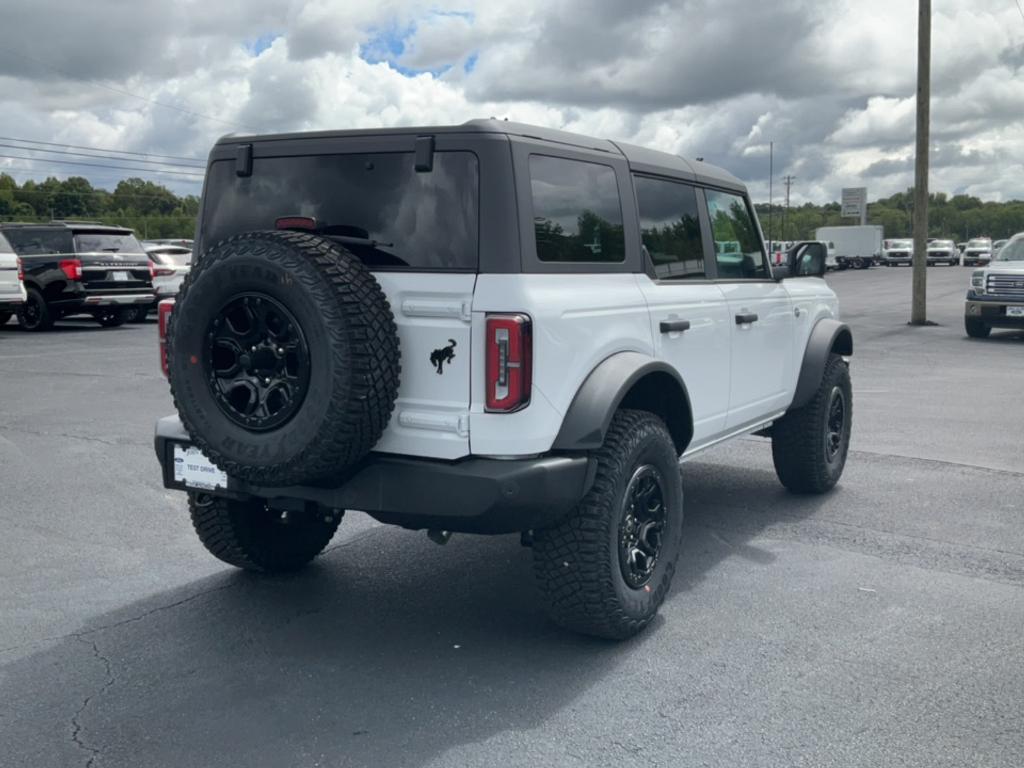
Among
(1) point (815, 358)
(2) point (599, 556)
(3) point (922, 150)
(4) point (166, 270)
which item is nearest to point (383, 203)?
(2) point (599, 556)

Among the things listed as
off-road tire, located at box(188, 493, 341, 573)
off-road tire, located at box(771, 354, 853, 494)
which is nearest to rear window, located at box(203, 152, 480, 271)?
off-road tire, located at box(188, 493, 341, 573)

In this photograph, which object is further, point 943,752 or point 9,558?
point 9,558

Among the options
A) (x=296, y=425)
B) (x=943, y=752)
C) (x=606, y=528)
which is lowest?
(x=943, y=752)

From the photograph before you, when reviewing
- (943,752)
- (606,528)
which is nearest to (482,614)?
(606,528)

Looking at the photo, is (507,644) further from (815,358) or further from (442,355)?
(815,358)

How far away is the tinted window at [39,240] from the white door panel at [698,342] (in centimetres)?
1702

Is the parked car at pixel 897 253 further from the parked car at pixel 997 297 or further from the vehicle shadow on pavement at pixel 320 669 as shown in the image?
the vehicle shadow on pavement at pixel 320 669

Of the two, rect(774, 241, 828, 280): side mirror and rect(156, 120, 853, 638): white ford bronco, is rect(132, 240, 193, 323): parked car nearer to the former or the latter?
rect(774, 241, 828, 280): side mirror

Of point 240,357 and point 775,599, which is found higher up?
point 240,357

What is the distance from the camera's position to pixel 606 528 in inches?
161

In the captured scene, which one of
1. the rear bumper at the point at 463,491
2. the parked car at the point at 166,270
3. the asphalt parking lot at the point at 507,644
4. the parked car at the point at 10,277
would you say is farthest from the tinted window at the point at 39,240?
the rear bumper at the point at 463,491

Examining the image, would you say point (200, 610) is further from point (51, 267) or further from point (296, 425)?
point (51, 267)

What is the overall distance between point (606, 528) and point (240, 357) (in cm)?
148

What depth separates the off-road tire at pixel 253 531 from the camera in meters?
4.88
